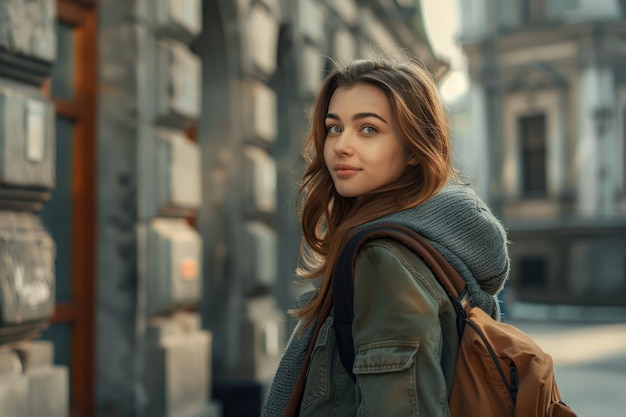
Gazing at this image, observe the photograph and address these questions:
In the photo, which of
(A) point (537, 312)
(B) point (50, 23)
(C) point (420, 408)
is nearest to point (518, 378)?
(C) point (420, 408)

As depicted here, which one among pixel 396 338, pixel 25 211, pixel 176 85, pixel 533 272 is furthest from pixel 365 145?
pixel 533 272

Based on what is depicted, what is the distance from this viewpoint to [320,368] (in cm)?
179

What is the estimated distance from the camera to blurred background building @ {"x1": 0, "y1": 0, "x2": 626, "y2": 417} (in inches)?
143

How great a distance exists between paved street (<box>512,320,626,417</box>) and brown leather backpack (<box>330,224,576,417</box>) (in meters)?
6.40

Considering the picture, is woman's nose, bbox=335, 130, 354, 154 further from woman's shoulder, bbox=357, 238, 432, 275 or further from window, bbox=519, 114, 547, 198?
window, bbox=519, 114, 547, 198

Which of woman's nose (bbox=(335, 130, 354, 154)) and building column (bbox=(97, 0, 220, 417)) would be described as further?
building column (bbox=(97, 0, 220, 417))

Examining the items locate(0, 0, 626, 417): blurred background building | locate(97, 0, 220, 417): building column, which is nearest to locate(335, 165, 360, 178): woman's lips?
locate(0, 0, 626, 417): blurred background building

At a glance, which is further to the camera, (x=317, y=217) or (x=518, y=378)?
(x=317, y=217)

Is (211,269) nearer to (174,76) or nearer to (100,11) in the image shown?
(174,76)

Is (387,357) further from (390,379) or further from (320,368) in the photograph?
(320,368)

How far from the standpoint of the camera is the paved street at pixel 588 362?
8.28 meters

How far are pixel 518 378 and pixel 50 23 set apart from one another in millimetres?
2860

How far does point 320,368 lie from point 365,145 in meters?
0.50

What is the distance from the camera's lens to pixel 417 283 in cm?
165
